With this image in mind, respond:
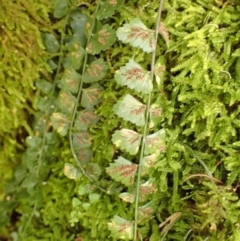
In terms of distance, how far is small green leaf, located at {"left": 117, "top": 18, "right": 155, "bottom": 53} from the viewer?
99 centimetres

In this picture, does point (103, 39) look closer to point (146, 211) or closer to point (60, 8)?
point (60, 8)

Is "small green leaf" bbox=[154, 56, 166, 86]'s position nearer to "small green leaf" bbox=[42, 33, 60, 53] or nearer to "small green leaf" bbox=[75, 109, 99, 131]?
"small green leaf" bbox=[75, 109, 99, 131]

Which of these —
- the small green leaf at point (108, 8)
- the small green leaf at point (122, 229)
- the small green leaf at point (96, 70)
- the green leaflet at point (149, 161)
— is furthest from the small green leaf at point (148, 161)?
the small green leaf at point (108, 8)

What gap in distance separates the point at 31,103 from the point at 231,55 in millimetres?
609

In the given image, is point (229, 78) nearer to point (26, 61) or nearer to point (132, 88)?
point (132, 88)

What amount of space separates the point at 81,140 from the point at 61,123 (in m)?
0.07

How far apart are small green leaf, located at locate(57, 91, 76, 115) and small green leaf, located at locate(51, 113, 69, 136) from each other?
2cm

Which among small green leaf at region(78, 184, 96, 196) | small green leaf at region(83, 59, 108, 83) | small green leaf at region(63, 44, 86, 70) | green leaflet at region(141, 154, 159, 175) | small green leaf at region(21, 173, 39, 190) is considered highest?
small green leaf at region(63, 44, 86, 70)

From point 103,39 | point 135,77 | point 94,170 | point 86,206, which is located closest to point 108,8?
point 103,39

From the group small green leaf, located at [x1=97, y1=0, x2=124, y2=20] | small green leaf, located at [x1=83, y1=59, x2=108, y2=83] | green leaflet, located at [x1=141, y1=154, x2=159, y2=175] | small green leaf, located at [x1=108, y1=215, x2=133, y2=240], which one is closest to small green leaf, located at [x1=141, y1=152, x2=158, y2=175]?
green leaflet, located at [x1=141, y1=154, x2=159, y2=175]

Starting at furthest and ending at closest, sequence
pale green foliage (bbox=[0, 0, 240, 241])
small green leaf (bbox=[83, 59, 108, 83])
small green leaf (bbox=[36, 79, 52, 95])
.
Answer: small green leaf (bbox=[36, 79, 52, 95])
small green leaf (bbox=[83, 59, 108, 83])
pale green foliage (bbox=[0, 0, 240, 241])

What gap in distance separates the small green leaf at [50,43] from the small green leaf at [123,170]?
389 millimetres

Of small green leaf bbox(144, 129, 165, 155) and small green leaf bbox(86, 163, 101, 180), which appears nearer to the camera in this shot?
small green leaf bbox(144, 129, 165, 155)

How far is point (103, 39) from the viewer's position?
3.57 feet
